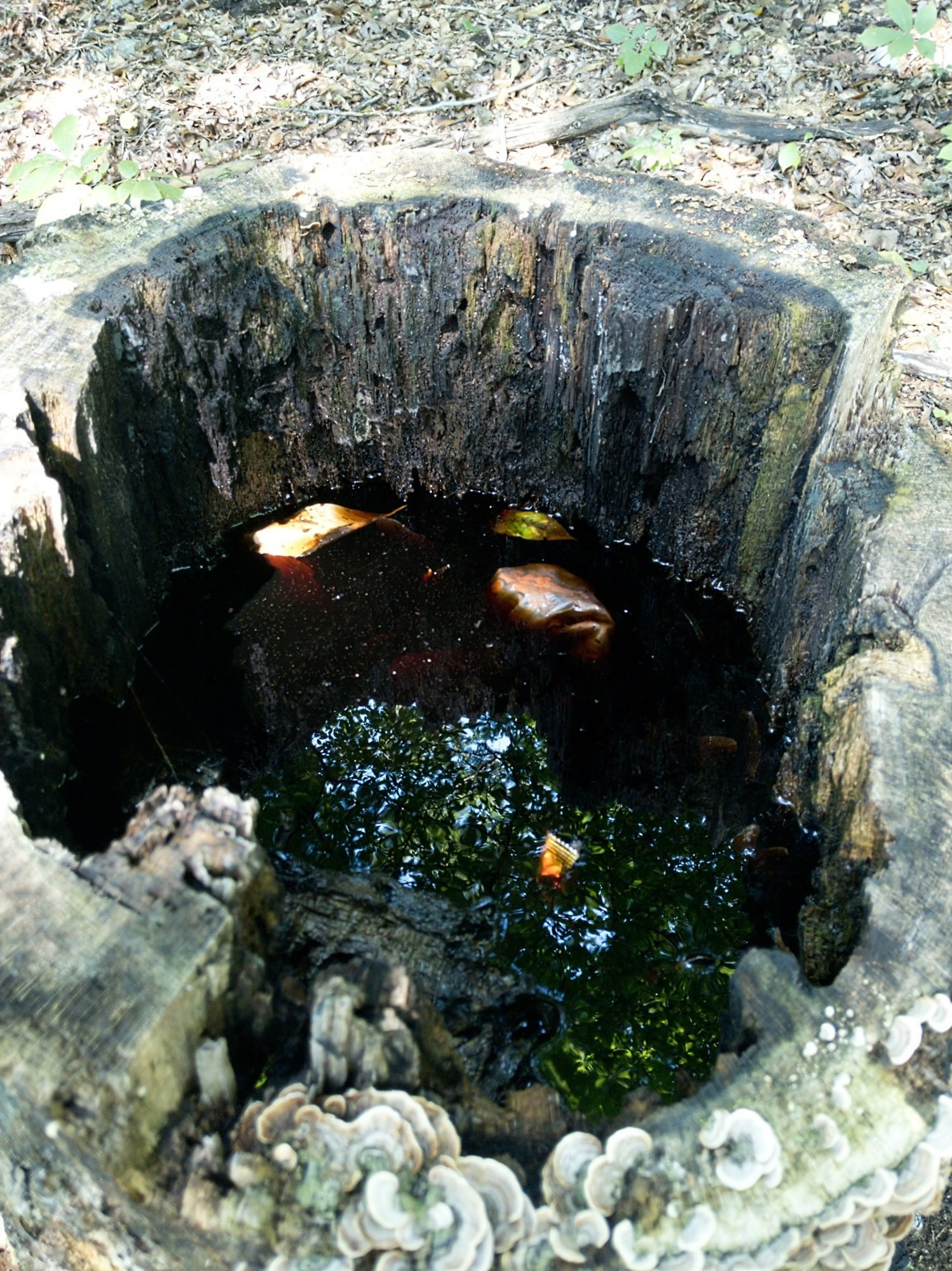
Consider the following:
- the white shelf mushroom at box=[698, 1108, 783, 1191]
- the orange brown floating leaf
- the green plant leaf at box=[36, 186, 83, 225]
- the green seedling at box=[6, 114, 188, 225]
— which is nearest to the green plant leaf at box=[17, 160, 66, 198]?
the green seedling at box=[6, 114, 188, 225]

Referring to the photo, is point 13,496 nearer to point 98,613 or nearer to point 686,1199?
point 98,613

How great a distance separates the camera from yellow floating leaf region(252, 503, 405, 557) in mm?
3684

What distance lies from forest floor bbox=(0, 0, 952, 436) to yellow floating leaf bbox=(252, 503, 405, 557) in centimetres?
235

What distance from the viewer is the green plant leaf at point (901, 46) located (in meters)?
4.27

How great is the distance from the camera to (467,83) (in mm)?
5547

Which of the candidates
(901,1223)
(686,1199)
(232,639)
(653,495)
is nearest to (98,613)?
(232,639)

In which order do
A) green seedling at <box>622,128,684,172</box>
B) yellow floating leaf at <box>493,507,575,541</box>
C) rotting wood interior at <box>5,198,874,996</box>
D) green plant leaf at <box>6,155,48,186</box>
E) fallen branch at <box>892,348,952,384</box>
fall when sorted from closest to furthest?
rotting wood interior at <box>5,198,874,996</box>
green plant leaf at <box>6,155,48,186</box>
yellow floating leaf at <box>493,507,575,541</box>
fallen branch at <box>892,348,952,384</box>
green seedling at <box>622,128,684,172</box>

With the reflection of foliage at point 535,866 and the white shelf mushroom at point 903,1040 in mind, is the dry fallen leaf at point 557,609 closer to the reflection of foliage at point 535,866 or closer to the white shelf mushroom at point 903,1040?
the reflection of foliage at point 535,866

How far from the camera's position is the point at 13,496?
2.40 metres

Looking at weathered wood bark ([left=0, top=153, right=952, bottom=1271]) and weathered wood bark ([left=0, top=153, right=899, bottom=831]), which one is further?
weathered wood bark ([left=0, top=153, right=899, bottom=831])

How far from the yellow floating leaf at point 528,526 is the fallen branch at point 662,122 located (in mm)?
2334

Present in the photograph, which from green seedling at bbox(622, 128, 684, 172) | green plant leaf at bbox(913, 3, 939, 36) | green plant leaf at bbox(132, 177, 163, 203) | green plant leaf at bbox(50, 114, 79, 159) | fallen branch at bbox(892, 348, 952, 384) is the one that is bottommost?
fallen branch at bbox(892, 348, 952, 384)

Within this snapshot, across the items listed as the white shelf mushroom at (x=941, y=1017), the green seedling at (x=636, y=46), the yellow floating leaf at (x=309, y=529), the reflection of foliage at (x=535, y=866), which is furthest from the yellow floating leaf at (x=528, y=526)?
the green seedling at (x=636, y=46)

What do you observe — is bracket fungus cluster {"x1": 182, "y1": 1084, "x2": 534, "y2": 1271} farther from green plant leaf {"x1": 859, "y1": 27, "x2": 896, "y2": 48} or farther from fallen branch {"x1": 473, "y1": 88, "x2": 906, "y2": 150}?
fallen branch {"x1": 473, "y1": 88, "x2": 906, "y2": 150}
